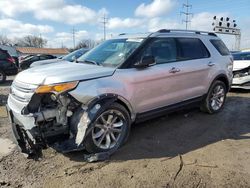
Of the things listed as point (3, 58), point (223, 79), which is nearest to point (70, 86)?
point (223, 79)

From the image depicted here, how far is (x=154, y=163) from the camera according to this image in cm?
416

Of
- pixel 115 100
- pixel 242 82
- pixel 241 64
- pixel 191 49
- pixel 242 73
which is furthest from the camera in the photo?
pixel 241 64

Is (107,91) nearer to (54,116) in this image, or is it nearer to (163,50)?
(54,116)

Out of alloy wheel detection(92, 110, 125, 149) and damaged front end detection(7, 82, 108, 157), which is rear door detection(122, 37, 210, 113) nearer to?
alloy wheel detection(92, 110, 125, 149)

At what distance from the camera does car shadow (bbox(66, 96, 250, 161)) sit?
14.9 ft

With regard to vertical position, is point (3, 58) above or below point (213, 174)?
above

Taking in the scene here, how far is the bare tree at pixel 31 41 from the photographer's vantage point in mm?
102750

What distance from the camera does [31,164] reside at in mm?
4199

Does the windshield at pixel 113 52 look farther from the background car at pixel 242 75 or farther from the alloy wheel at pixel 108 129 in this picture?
the background car at pixel 242 75

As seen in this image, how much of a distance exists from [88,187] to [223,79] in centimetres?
461

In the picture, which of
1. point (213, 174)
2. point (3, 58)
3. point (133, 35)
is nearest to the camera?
point (213, 174)

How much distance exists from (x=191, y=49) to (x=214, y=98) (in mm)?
1467

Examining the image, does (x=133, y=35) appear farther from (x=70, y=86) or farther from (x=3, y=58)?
(x=3, y=58)

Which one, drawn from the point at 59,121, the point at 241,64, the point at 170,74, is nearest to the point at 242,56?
the point at 241,64
